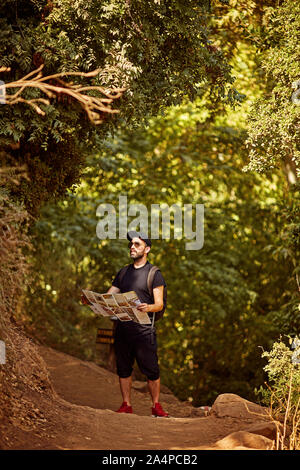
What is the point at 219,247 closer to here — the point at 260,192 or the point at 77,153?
the point at 260,192

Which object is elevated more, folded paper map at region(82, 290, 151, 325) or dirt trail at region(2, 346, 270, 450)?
folded paper map at region(82, 290, 151, 325)

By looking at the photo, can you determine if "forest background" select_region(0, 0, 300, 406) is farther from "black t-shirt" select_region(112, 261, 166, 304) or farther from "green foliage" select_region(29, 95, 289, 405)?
"black t-shirt" select_region(112, 261, 166, 304)

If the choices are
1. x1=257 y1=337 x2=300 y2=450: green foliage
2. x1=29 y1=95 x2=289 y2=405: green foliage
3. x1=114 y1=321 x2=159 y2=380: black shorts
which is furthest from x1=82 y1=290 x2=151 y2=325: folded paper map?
x1=29 y1=95 x2=289 y2=405: green foliage

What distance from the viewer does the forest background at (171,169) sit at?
707 cm

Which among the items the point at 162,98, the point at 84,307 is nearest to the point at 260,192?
the point at 84,307

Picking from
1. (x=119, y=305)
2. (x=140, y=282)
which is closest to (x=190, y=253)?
(x=140, y=282)

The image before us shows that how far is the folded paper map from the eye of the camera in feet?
23.5

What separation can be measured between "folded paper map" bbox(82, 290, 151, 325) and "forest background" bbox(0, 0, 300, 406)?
91cm

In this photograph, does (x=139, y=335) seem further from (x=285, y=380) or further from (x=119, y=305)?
(x=285, y=380)

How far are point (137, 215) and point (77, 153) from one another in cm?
587

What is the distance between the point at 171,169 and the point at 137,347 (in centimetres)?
757

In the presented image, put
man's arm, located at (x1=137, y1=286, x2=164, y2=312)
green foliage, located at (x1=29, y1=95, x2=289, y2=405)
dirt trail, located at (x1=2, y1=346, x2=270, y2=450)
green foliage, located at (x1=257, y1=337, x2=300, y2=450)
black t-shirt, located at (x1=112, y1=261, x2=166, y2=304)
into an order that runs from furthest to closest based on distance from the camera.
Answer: green foliage, located at (x1=29, y1=95, x2=289, y2=405)
black t-shirt, located at (x1=112, y1=261, x2=166, y2=304)
man's arm, located at (x1=137, y1=286, x2=164, y2=312)
green foliage, located at (x1=257, y1=337, x2=300, y2=450)
dirt trail, located at (x1=2, y1=346, x2=270, y2=450)

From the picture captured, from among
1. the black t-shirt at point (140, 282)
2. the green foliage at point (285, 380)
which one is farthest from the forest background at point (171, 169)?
the green foliage at point (285, 380)

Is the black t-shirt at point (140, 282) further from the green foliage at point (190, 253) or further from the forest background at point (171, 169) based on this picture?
the green foliage at point (190, 253)
